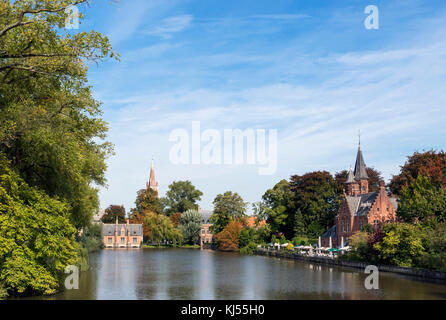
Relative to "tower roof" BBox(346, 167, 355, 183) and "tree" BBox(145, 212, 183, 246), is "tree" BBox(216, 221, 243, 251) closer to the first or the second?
"tree" BBox(145, 212, 183, 246)

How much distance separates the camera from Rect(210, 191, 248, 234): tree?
85800 mm

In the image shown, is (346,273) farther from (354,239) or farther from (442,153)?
(442,153)

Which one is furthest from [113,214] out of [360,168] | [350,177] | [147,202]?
[360,168]

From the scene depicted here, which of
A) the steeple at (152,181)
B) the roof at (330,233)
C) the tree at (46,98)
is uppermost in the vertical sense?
the steeple at (152,181)

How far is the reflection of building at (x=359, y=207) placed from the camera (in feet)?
187

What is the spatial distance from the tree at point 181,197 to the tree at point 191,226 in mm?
11189

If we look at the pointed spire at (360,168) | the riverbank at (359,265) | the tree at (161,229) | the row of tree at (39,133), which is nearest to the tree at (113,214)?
the tree at (161,229)

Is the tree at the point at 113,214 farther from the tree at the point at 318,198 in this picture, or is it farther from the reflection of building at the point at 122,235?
the tree at the point at 318,198

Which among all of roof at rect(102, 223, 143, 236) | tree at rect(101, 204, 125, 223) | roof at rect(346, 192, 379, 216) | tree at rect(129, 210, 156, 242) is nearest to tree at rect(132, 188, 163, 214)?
tree at rect(129, 210, 156, 242)

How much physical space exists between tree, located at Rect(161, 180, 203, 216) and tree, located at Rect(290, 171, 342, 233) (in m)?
43.8

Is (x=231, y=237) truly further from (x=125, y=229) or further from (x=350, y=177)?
(x=125, y=229)

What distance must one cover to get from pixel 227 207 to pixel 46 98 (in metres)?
68.8

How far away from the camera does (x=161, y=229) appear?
88438mm

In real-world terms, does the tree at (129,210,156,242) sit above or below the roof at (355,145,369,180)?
below
